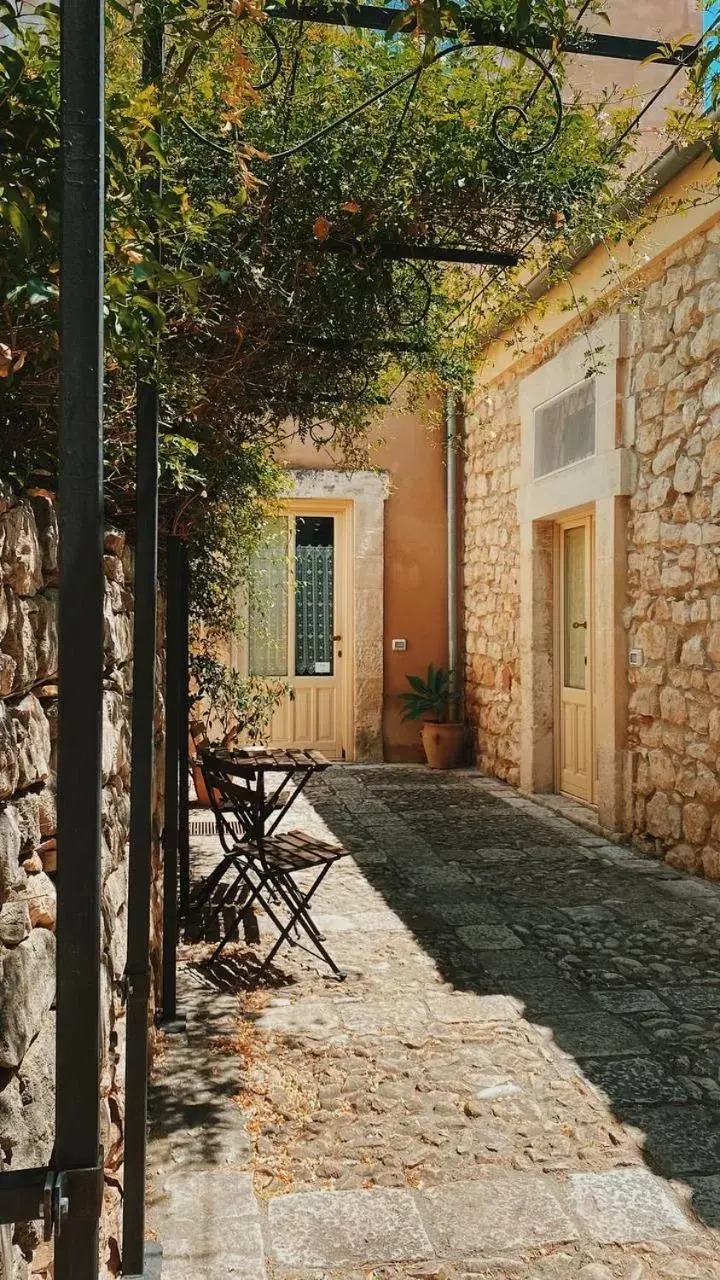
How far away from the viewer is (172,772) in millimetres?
3287

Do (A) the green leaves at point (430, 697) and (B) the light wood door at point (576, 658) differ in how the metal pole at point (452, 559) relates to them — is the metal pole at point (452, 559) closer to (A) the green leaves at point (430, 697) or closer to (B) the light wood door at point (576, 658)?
(A) the green leaves at point (430, 697)

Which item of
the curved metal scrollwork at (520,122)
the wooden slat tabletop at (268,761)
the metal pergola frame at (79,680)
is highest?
the curved metal scrollwork at (520,122)

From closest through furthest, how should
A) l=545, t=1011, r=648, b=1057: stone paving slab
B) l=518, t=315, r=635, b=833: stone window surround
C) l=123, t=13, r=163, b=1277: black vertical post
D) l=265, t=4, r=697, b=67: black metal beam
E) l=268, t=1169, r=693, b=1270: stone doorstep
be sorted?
1. l=123, t=13, r=163, b=1277: black vertical post
2. l=268, t=1169, r=693, b=1270: stone doorstep
3. l=265, t=4, r=697, b=67: black metal beam
4. l=545, t=1011, r=648, b=1057: stone paving slab
5. l=518, t=315, r=635, b=833: stone window surround

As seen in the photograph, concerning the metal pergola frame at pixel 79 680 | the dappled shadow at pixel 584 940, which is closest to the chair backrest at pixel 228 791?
the dappled shadow at pixel 584 940

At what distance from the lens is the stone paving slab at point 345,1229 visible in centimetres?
202

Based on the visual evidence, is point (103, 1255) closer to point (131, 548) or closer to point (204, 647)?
point (131, 548)

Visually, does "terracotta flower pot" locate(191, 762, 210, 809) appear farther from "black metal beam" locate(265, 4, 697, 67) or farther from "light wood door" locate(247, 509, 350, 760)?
"black metal beam" locate(265, 4, 697, 67)

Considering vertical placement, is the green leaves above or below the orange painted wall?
below

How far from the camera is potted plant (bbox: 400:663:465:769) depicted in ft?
28.2

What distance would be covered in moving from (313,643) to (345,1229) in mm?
7087

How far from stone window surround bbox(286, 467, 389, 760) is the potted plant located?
319mm

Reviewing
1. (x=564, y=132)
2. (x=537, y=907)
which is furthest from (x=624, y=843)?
(x=564, y=132)

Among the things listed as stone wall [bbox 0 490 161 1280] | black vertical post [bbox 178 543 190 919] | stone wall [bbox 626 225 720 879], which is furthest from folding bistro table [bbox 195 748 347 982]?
stone wall [bbox 0 490 161 1280]

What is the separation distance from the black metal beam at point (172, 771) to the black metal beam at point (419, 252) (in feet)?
3.83
